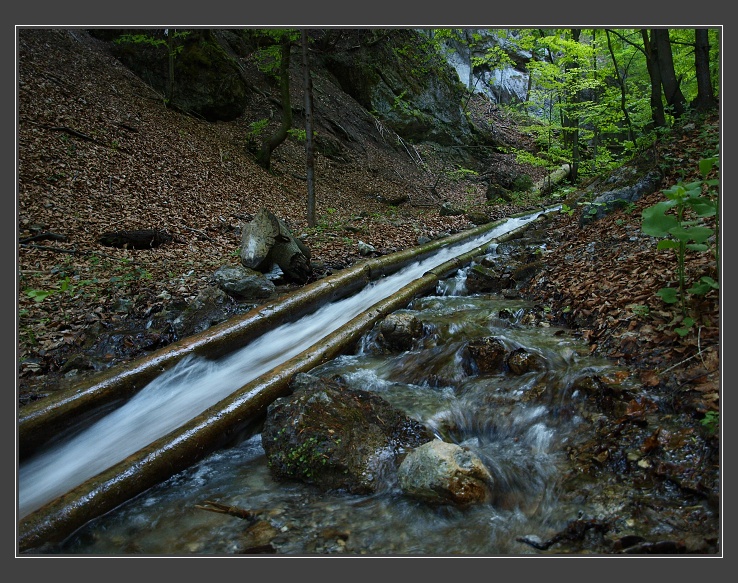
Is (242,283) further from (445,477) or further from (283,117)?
(283,117)

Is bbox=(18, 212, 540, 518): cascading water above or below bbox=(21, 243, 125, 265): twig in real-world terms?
below

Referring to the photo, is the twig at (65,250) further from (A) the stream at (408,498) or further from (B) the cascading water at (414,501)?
(B) the cascading water at (414,501)

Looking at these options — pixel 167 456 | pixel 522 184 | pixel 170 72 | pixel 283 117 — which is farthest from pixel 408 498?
pixel 522 184

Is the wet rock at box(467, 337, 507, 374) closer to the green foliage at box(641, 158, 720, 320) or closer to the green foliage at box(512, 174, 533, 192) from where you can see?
the green foliage at box(641, 158, 720, 320)

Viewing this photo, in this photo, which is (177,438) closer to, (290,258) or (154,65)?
(290,258)

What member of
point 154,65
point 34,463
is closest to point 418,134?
point 154,65

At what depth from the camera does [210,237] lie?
8.31 m

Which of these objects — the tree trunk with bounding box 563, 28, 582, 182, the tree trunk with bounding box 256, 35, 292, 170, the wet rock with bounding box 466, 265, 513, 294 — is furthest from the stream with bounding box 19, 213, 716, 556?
the tree trunk with bounding box 563, 28, 582, 182

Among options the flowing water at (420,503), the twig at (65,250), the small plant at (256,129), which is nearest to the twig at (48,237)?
the twig at (65,250)

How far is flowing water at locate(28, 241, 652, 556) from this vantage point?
2479 mm

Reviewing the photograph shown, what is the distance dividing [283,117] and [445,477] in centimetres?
1307

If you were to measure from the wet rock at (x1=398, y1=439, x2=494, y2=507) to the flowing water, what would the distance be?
70mm

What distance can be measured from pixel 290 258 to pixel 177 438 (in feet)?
12.9

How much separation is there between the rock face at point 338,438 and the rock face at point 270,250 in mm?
3499
